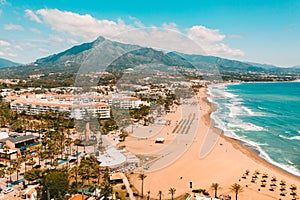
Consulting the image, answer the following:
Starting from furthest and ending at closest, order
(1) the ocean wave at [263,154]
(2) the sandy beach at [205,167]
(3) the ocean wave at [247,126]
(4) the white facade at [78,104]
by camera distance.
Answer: (4) the white facade at [78,104]
(3) the ocean wave at [247,126]
(1) the ocean wave at [263,154]
(2) the sandy beach at [205,167]

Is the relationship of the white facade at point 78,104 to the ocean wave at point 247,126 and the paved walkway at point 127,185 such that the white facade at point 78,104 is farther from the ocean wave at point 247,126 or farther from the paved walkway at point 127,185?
the paved walkway at point 127,185

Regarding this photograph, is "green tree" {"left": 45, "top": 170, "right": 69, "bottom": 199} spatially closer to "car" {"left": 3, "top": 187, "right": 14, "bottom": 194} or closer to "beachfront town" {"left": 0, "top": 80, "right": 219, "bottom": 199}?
"beachfront town" {"left": 0, "top": 80, "right": 219, "bottom": 199}

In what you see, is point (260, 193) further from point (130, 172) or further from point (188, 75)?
point (188, 75)

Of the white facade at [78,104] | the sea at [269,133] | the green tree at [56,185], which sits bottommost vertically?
the sea at [269,133]

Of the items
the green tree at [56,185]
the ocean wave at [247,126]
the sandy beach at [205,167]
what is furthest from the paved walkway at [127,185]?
the ocean wave at [247,126]

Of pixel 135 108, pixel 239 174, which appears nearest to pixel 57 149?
pixel 239 174

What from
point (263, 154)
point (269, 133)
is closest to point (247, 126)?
point (269, 133)

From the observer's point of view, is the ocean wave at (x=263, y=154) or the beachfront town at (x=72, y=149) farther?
the ocean wave at (x=263, y=154)

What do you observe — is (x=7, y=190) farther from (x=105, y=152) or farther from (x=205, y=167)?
(x=205, y=167)
